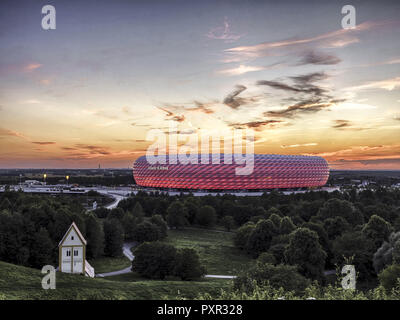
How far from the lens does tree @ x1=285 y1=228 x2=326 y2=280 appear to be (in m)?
27.9

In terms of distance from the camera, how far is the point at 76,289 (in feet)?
56.7

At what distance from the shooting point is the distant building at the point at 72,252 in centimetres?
2395

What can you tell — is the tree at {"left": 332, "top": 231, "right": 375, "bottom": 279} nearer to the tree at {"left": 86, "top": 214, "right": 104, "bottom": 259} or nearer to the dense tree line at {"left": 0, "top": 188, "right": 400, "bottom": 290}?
the dense tree line at {"left": 0, "top": 188, "right": 400, "bottom": 290}

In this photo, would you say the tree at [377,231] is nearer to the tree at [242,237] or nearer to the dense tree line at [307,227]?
the dense tree line at [307,227]

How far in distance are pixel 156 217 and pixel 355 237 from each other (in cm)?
3034

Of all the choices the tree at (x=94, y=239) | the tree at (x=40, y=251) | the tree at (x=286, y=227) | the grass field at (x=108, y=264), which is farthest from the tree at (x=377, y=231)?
the tree at (x=40, y=251)

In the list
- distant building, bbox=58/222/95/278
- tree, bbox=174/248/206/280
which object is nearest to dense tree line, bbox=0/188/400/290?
tree, bbox=174/248/206/280

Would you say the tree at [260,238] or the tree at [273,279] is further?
the tree at [260,238]

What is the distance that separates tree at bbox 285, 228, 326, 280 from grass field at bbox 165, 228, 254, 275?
581 centimetres

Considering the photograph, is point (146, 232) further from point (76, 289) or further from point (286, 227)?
point (76, 289)

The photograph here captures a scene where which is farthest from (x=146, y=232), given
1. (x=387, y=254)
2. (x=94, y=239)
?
(x=387, y=254)

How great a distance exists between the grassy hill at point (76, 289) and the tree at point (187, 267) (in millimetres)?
6758
